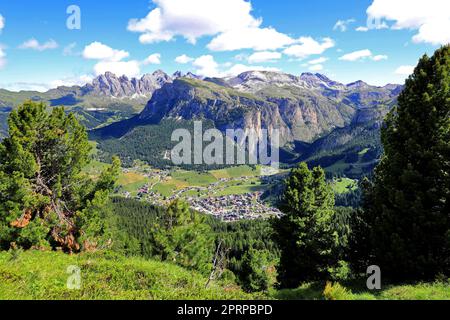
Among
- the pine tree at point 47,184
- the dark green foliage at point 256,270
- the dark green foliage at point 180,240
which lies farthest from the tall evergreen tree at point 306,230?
the dark green foliage at point 256,270

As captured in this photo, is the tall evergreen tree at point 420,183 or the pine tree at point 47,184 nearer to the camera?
the tall evergreen tree at point 420,183

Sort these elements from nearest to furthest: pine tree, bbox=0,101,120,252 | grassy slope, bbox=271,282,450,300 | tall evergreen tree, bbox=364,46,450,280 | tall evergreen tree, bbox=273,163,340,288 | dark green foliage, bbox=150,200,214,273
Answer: grassy slope, bbox=271,282,450,300 → tall evergreen tree, bbox=364,46,450,280 → pine tree, bbox=0,101,120,252 → tall evergreen tree, bbox=273,163,340,288 → dark green foliage, bbox=150,200,214,273

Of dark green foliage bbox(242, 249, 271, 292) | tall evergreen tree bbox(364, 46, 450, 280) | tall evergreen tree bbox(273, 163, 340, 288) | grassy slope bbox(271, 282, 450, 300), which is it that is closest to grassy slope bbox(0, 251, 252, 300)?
grassy slope bbox(271, 282, 450, 300)

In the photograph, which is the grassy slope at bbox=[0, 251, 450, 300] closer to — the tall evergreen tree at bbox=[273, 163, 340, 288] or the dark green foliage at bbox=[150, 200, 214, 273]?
the tall evergreen tree at bbox=[273, 163, 340, 288]

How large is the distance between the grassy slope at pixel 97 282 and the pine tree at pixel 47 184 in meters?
4.84

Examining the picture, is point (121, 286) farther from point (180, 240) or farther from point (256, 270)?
point (256, 270)

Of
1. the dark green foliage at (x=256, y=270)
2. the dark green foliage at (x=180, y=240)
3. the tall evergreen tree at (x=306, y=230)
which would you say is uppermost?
the tall evergreen tree at (x=306, y=230)

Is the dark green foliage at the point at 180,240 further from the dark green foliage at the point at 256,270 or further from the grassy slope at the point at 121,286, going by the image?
the grassy slope at the point at 121,286

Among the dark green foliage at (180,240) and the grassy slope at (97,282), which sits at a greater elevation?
the grassy slope at (97,282)

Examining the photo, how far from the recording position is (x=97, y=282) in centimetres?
1597

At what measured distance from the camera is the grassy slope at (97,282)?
41.0 feet

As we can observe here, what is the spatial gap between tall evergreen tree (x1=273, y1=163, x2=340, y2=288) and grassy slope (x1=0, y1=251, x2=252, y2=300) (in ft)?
50.5

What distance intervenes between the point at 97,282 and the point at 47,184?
19130 millimetres

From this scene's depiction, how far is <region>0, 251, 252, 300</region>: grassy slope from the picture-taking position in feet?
41.0
